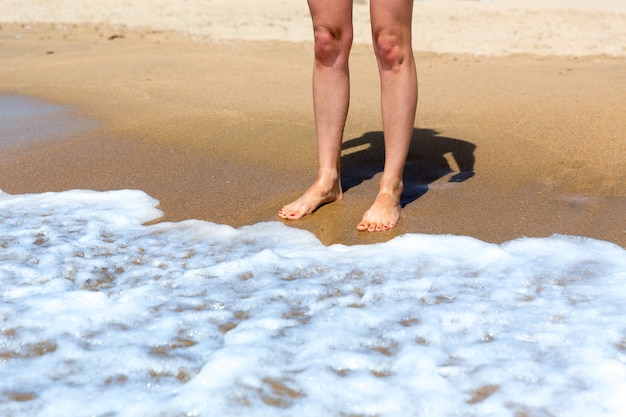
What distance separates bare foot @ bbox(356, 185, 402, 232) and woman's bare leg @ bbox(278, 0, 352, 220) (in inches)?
10.0

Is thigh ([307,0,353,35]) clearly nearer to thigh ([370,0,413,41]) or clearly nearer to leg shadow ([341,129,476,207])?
thigh ([370,0,413,41])

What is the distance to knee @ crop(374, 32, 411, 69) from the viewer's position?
2992 millimetres

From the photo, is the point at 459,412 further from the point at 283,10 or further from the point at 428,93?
the point at 283,10

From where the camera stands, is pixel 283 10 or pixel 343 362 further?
pixel 283 10

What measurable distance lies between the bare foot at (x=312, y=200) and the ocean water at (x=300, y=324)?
0.46 ft

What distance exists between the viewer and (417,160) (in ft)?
12.7

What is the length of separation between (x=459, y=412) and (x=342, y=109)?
162 cm

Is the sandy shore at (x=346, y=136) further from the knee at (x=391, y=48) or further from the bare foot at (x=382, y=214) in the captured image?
the knee at (x=391, y=48)

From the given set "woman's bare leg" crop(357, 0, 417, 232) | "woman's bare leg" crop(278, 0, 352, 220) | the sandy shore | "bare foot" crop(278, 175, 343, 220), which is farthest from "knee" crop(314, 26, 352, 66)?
the sandy shore

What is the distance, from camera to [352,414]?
1.89m

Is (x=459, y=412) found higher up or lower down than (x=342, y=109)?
lower down

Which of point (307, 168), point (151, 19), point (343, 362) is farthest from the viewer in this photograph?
point (151, 19)

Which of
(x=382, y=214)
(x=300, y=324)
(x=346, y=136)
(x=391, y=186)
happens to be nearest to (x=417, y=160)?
(x=346, y=136)

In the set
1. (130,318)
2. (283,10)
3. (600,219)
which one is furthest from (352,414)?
(283,10)
